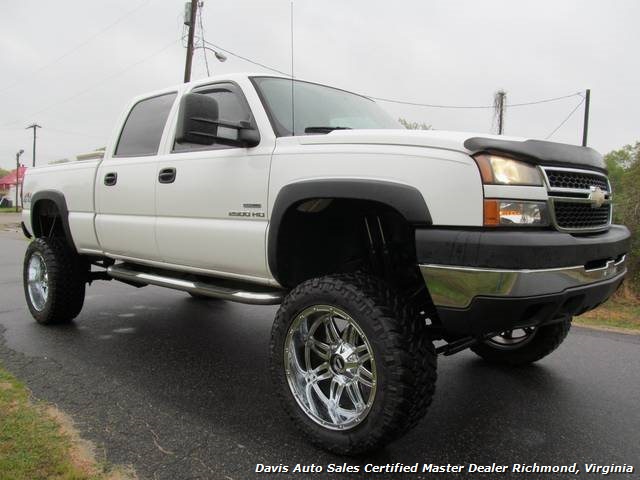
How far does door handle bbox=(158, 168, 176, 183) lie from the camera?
3.61 meters

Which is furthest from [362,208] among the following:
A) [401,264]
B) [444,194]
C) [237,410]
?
[237,410]

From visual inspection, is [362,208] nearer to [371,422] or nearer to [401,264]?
[401,264]

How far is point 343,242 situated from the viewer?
3.19 meters

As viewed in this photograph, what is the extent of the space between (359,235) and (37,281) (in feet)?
12.4

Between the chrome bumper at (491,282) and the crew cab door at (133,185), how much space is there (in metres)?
2.34

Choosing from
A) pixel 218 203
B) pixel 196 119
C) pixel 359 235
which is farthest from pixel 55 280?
pixel 359 235

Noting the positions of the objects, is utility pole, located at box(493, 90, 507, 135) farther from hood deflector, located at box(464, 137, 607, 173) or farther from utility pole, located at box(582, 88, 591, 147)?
hood deflector, located at box(464, 137, 607, 173)

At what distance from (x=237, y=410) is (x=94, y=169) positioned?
2.61 meters

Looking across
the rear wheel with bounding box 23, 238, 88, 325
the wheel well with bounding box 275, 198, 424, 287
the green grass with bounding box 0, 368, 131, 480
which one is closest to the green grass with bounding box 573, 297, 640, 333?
the wheel well with bounding box 275, 198, 424, 287

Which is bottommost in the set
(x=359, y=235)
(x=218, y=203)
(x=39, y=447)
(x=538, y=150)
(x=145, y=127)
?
(x=39, y=447)

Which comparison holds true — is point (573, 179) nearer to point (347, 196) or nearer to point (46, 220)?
point (347, 196)

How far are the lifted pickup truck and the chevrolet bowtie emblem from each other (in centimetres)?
1

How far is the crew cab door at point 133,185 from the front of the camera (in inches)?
153
